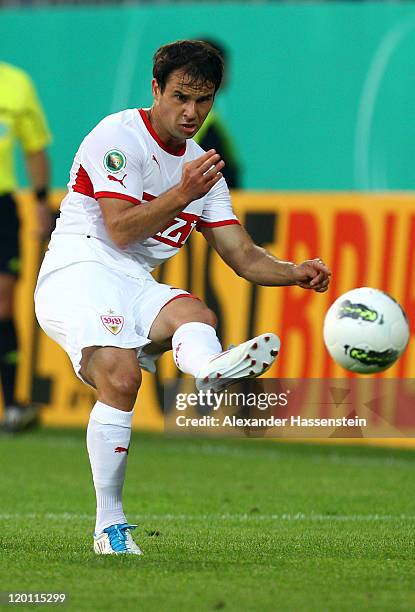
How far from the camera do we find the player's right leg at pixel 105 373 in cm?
659

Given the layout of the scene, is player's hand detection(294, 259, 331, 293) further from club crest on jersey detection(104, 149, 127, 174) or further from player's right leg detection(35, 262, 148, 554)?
club crest on jersey detection(104, 149, 127, 174)

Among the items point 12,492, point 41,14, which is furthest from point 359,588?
point 41,14

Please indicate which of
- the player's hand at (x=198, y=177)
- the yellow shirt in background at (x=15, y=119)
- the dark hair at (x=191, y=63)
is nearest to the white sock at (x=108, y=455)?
the player's hand at (x=198, y=177)

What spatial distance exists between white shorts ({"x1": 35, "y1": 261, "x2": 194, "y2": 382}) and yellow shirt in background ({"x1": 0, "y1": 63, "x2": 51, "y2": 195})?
17.2ft

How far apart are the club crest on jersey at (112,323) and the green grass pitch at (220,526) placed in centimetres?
87

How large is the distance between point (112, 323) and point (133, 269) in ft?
1.41

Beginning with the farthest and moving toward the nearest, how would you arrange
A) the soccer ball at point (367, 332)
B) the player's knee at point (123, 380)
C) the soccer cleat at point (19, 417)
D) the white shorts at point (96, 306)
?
the soccer cleat at point (19, 417) < the soccer ball at point (367, 332) < the white shorts at point (96, 306) < the player's knee at point (123, 380)

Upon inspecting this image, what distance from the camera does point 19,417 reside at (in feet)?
39.4

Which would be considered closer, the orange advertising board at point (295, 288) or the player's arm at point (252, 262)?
the player's arm at point (252, 262)

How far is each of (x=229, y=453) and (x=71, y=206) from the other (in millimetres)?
4536

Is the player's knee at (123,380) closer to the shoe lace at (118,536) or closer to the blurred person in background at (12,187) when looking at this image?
the shoe lace at (118,536)

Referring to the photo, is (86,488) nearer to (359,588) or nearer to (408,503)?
(408,503)

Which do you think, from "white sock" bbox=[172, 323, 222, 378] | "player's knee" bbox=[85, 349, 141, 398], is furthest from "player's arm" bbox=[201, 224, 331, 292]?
"player's knee" bbox=[85, 349, 141, 398]

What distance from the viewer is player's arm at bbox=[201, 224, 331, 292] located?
23.4ft
